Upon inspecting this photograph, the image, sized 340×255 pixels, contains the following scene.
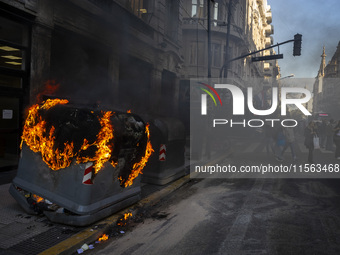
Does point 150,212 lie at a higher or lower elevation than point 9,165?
lower

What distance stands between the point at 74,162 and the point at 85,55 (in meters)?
6.10

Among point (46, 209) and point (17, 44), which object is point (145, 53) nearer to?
point (17, 44)

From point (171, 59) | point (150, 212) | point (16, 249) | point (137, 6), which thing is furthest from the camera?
point (171, 59)

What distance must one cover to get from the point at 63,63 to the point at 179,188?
4.86 meters

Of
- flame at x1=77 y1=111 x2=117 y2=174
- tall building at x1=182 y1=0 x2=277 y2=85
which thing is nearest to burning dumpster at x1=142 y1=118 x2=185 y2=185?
flame at x1=77 y1=111 x2=117 y2=174

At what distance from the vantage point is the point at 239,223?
4379 mm

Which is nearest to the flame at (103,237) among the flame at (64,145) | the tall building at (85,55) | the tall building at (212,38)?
the flame at (64,145)

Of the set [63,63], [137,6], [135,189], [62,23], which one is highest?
[137,6]

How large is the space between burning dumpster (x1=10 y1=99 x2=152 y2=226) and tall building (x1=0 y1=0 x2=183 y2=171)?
100 cm

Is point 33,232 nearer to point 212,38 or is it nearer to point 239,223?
point 239,223

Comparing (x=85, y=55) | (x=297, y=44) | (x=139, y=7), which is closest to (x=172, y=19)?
(x=139, y=7)

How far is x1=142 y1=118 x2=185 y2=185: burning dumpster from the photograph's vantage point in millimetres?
6762

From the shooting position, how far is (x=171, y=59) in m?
15.3

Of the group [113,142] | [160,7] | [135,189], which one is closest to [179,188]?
[135,189]
